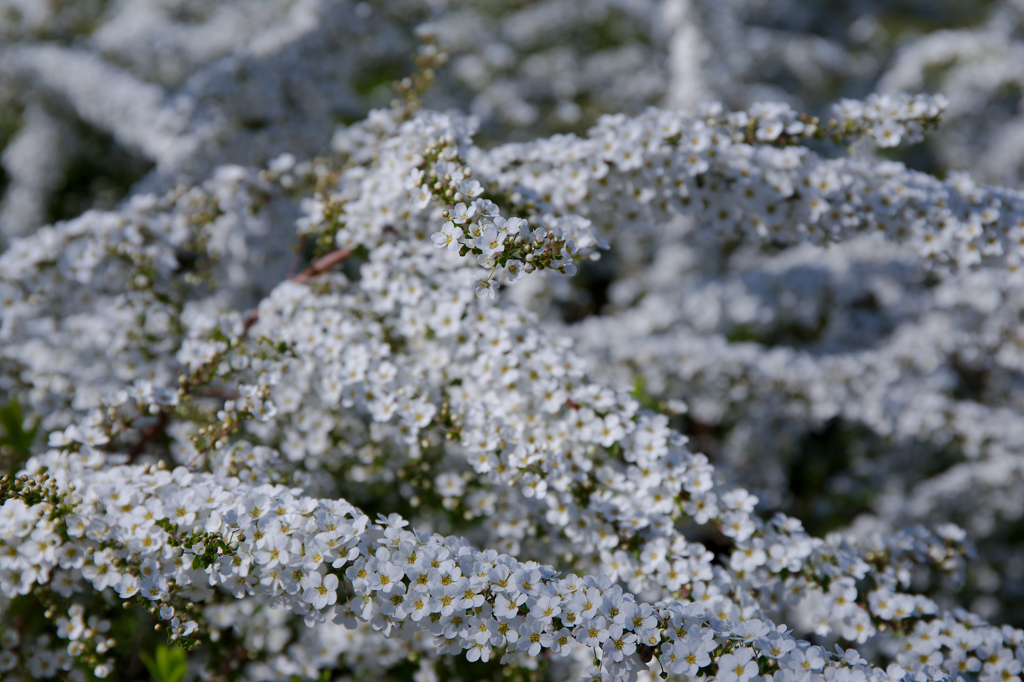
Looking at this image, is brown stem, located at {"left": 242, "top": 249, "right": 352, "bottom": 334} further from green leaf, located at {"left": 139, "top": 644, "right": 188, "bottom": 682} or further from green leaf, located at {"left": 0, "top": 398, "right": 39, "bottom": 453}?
green leaf, located at {"left": 139, "top": 644, "right": 188, "bottom": 682}

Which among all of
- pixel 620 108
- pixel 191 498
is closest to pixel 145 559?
pixel 191 498

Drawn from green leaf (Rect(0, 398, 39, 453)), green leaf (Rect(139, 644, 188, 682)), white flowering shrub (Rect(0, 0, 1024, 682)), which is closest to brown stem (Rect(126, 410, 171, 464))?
white flowering shrub (Rect(0, 0, 1024, 682))

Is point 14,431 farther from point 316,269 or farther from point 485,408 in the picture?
point 485,408

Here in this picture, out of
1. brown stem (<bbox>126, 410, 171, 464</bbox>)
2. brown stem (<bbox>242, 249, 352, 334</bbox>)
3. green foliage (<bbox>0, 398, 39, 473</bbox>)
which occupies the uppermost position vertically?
brown stem (<bbox>242, 249, 352, 334</bbox>)

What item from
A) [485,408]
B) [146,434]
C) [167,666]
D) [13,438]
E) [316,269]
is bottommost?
[167,666]

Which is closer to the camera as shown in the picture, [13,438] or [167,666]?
[167,666]

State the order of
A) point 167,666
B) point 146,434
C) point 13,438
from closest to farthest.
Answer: point 167,666, point 146,434, point 13,438

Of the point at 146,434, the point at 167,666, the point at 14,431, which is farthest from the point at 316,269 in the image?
the point at 167,666

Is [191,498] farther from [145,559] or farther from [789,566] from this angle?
[789,566]

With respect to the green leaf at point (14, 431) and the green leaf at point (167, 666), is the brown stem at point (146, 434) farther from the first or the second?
the green leaf at point (167, 666)
